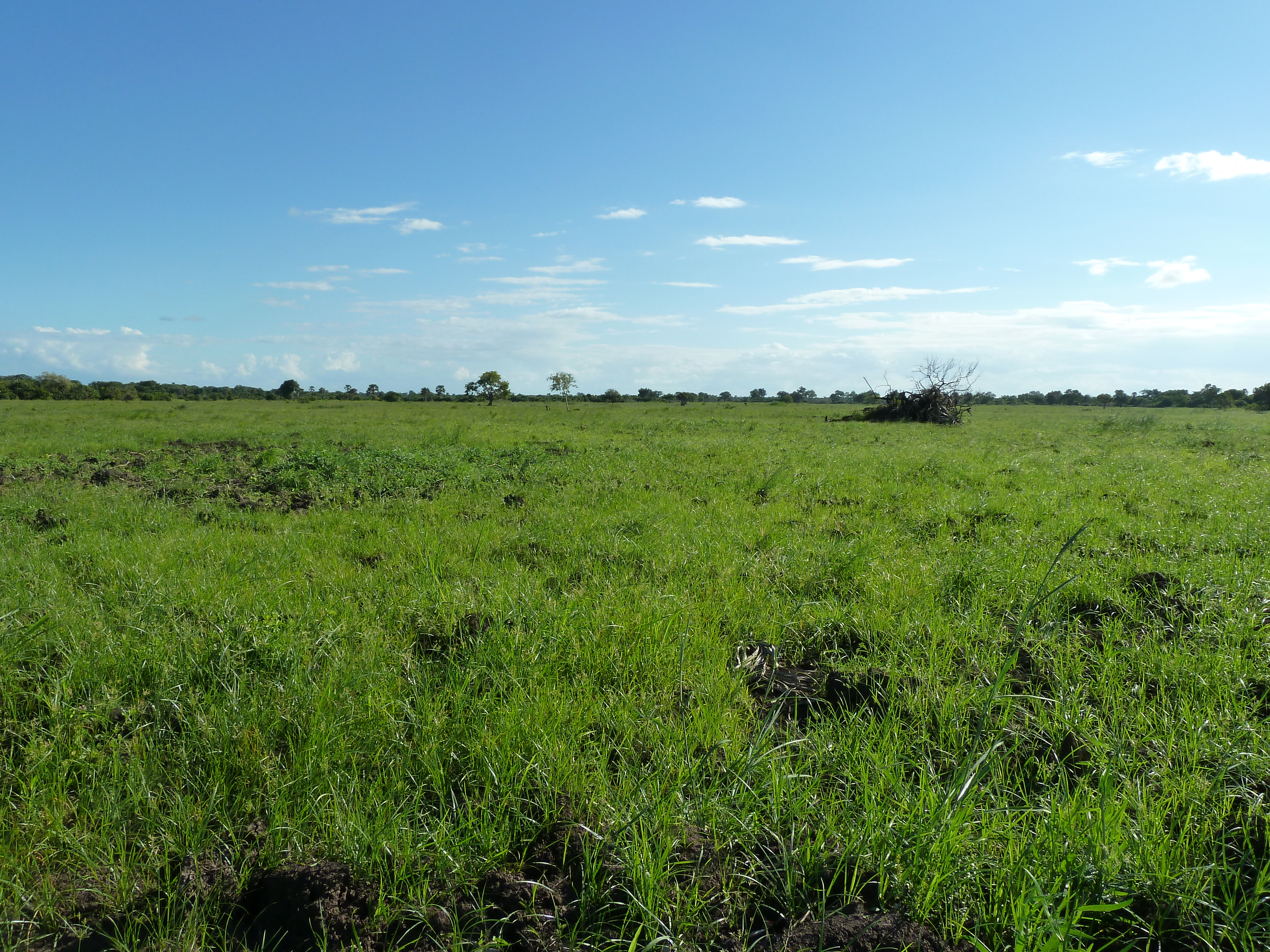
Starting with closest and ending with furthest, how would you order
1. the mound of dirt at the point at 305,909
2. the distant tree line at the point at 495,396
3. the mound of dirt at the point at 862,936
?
1. the mound of dirt at the point at 862,936
2. the mound of dirt at the point at 305,909
3. the distant tree line at the point at 495,396

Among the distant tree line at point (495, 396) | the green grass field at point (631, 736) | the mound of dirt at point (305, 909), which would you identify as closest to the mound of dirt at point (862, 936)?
the green grass field at point (631, 736)

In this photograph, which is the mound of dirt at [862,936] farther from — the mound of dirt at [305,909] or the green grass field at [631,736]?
the mound of dirt at [305,909]

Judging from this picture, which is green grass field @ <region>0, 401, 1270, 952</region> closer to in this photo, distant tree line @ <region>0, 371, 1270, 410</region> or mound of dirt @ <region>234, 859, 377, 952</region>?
mound of dirt @ <region>234, 859, 377, 952</region>

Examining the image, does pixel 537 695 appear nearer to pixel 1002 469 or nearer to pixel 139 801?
pixel 139 801

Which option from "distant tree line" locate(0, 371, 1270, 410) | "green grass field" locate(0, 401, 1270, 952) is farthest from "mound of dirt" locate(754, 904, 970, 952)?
"distant tree line" locate(0, 371, 1270, 410)

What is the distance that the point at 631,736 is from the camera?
3.39 metres

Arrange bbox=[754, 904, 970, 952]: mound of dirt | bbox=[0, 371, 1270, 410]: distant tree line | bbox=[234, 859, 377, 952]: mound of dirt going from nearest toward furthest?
bbox=[754, 904, 970, 952]: mound of dirt < bbox=[234, 859, 377, 952]: mound of dirt < bbox=[0, 371, 1270, 410]: distant tree line

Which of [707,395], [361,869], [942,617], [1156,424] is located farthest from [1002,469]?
[707,395]

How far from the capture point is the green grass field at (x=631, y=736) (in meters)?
2.35

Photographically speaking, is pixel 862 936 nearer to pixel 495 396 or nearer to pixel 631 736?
pixel 631 736

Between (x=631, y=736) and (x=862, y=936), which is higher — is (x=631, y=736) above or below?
above

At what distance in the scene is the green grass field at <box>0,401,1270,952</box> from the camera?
2.35 metres

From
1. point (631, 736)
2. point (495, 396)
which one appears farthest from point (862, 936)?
point (495, 396)

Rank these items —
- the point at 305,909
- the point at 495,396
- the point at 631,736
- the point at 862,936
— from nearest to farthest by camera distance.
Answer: the point at 862,936
the point at 305,909
the point at 631,736
the point at 495,396
